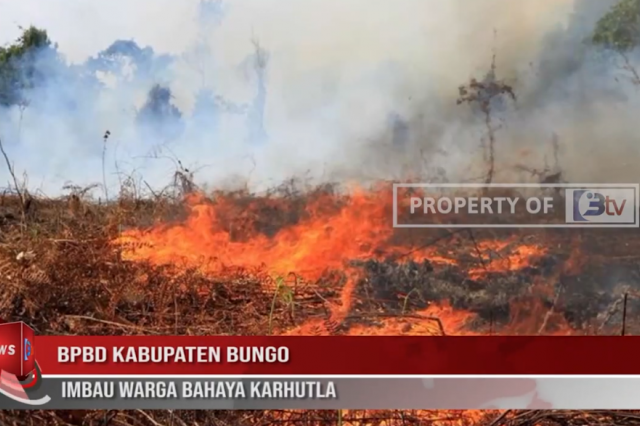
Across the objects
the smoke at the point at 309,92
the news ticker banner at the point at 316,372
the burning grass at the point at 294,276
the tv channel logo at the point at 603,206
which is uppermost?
the smoke at the point at 309,92

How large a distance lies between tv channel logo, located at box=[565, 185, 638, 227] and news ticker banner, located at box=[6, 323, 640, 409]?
18.2 inches

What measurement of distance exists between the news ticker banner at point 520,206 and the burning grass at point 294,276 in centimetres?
4

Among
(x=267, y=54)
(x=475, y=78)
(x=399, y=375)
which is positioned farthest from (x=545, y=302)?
(x=267, y=54)

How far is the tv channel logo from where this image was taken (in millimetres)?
2014

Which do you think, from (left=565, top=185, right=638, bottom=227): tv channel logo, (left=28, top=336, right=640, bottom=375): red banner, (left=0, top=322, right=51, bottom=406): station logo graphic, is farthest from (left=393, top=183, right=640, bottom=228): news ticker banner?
(left=0, top=322, right=51, bottom=406): station logo graphic

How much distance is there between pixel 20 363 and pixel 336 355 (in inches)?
49.5

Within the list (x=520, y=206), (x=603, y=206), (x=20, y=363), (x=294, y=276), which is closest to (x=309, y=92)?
(x=294, y=276)

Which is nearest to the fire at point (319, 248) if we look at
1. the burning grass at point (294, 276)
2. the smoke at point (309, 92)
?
the burning grass at point (294, 276)

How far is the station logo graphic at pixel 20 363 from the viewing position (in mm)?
2080

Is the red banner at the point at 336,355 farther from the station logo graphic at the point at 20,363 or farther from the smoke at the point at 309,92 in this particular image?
the smoke at the point at 309,92

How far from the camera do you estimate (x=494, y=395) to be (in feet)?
6.72

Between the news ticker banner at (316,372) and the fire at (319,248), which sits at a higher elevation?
the fire at (319,248)

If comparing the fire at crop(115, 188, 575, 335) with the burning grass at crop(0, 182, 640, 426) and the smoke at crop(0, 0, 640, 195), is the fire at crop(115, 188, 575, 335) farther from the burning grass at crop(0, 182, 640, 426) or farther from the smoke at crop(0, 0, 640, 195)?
the smoke at crop(0, 0, 640, 195)

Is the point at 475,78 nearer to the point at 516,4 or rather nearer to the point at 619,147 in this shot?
the point at 516,4
